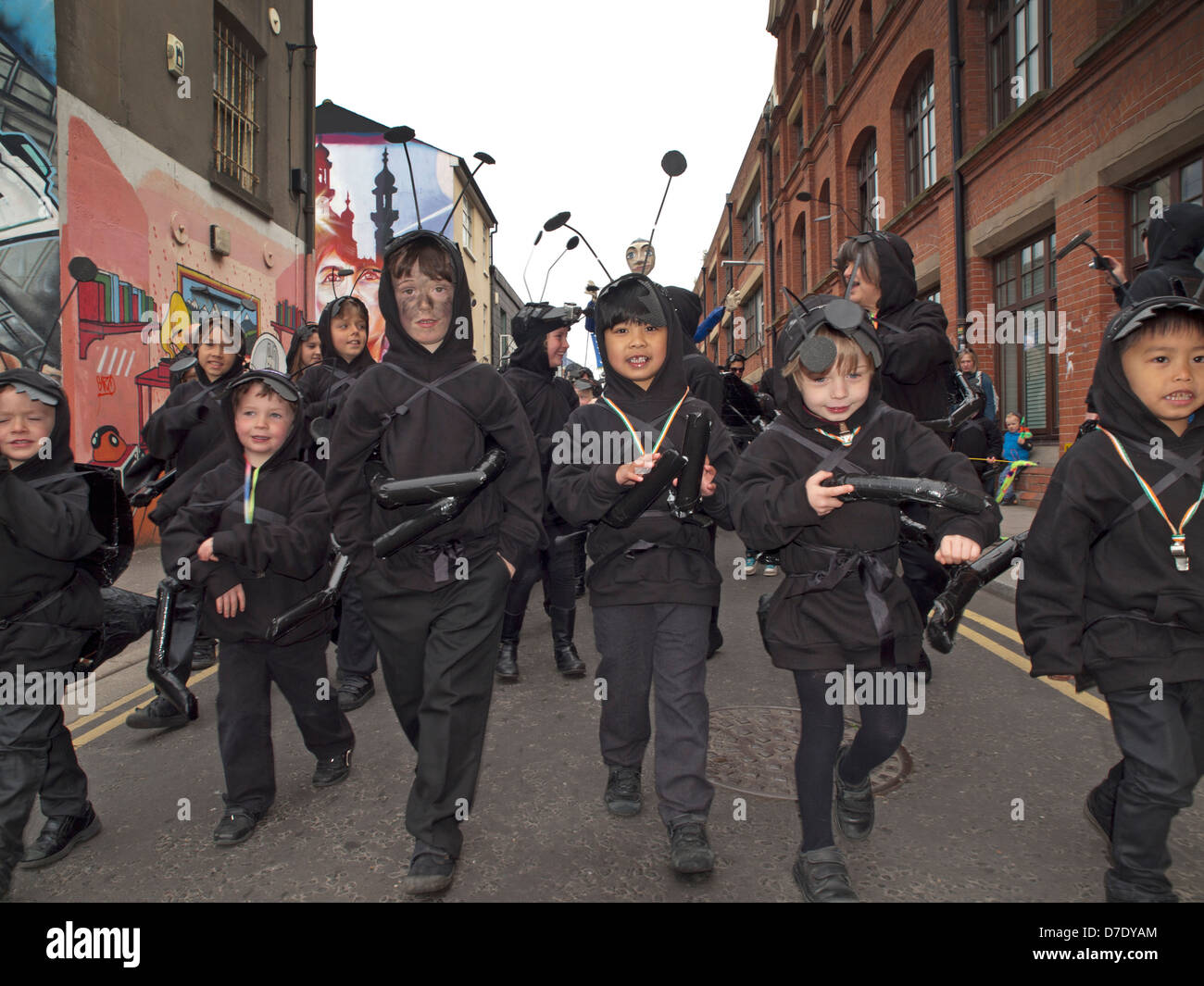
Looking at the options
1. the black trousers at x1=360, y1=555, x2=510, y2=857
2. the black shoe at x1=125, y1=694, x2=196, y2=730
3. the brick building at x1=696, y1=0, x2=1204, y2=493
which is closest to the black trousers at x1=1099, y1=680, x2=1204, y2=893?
the black trousers at x1=360, y1=555, x2=510, y2=857

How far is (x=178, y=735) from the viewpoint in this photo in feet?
14.5

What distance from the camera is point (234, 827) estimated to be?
3129 millimetres

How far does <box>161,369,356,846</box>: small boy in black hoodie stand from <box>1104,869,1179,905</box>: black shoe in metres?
2.82

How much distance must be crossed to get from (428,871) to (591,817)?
738 millimetres

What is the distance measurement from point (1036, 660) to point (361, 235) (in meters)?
37.3

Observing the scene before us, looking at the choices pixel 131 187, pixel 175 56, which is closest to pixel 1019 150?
pixel 175 56

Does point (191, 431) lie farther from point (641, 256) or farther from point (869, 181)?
point (869, 181)

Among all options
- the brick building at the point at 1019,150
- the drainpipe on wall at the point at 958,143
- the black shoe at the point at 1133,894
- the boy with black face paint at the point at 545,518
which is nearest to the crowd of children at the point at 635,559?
the black shoe at the point at 1133,894

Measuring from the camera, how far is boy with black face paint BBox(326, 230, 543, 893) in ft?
9.49

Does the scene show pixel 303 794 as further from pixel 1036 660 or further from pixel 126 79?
pixel 126 79

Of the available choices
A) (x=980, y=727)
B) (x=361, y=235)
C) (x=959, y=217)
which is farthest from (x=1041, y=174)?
(x=361, y=235)

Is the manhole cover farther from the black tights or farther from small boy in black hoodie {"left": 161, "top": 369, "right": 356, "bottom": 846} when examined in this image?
small boy in black hoodie {"left": 161, "top": 369, "right": 356, "bottom": 846}

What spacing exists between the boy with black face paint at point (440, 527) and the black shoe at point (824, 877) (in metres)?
1.11

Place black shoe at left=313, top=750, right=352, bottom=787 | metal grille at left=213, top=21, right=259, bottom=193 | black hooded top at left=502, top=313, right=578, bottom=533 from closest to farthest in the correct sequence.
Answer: black shoe at left=313, top=750, right=352, bottom=787
black hooded top at left=502, top=313, right=578, bottom=533
metal grille at left=213, top=21, right=259, bottom=193
